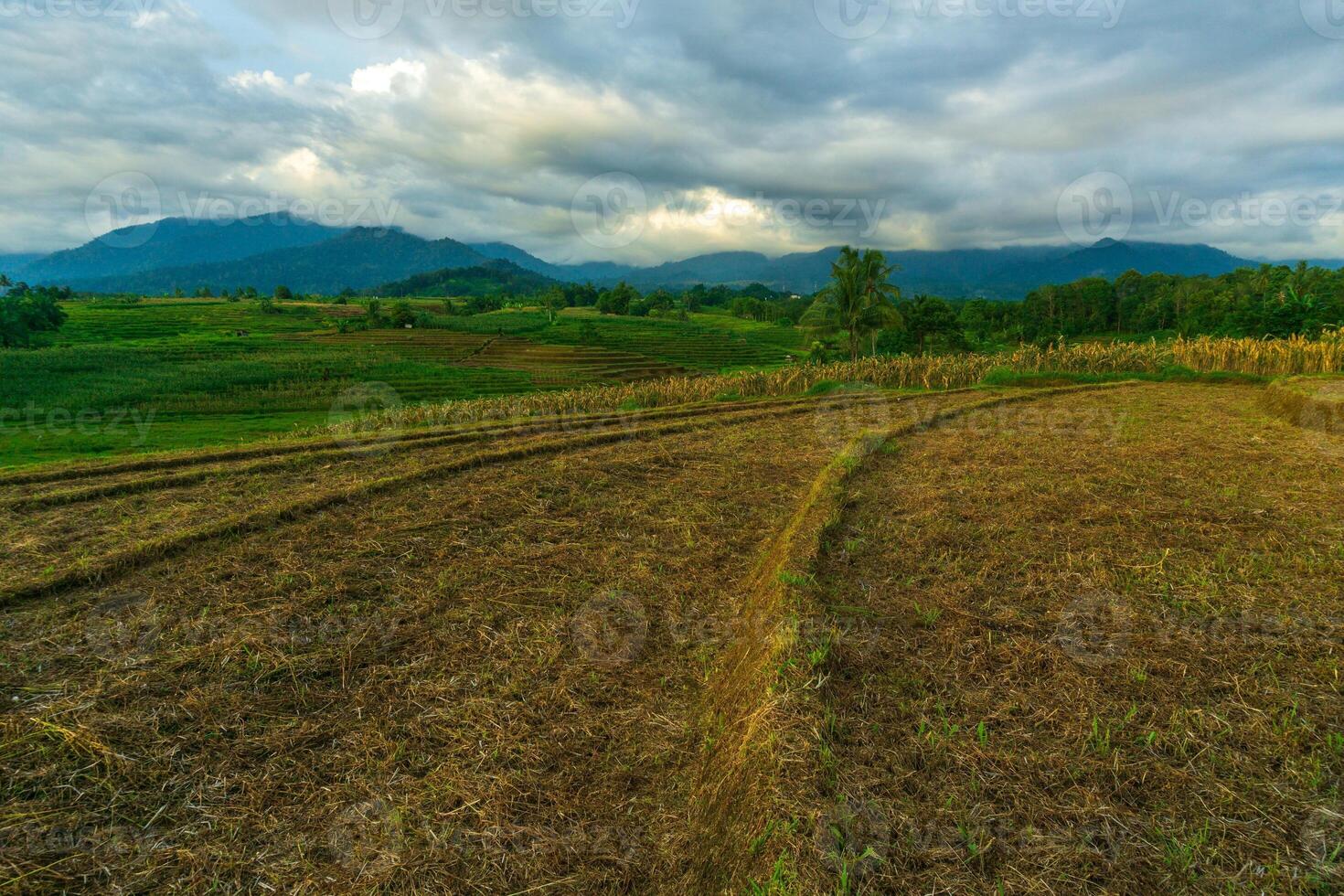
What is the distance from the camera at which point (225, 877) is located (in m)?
2.21

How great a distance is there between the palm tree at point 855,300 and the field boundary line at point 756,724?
67.4 feet

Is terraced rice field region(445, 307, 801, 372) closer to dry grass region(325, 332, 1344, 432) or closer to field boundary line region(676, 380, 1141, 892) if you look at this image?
dry grass region(325, 332, 1344, 432)

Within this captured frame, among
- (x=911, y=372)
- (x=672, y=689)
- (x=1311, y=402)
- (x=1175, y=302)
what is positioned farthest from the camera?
(x=1175, y=302)

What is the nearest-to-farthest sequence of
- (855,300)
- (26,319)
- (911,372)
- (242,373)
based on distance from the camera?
(911,372), (855,300), (242,373), (26,319)

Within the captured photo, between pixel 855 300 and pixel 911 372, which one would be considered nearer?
pixel 911 372

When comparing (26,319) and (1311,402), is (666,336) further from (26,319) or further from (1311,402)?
(1311,402)

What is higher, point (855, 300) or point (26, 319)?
A: point (26, 319)

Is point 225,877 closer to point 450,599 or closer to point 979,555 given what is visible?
point 450,599

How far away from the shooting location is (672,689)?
3471 mm

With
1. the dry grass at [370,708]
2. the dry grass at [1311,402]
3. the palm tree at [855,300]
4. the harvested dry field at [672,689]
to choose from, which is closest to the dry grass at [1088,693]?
the harvested dry field at [672,689]

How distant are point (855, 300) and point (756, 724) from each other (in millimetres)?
23045

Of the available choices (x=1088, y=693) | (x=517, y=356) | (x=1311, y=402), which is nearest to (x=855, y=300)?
(x=1311, y=402)

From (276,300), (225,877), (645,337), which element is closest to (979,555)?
(225,877)

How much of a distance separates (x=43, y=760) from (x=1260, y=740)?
5.39 m
